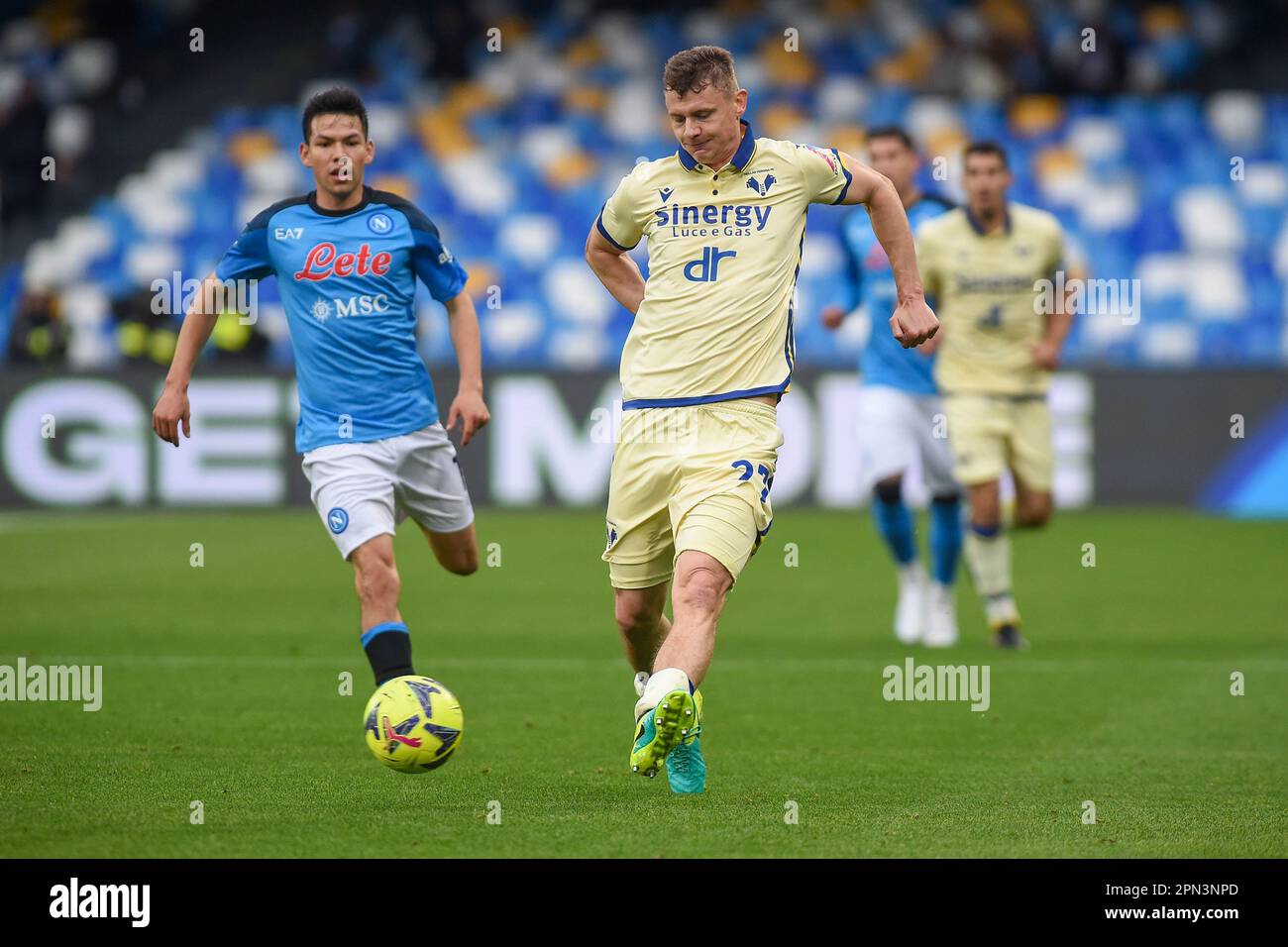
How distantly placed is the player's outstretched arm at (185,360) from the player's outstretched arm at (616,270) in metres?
1.41

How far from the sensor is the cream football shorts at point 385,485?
6.93m

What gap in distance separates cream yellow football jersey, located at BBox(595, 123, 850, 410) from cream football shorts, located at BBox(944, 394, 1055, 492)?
437 cm

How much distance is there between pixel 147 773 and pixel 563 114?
1910 centimetres

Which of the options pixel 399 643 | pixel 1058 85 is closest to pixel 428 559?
pixel 399 643

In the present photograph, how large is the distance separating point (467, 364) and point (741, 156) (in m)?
1.50

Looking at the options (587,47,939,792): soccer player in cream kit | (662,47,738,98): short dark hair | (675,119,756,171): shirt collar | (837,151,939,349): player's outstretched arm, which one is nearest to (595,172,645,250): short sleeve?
(587,47,939,792): soccer player in cream kit

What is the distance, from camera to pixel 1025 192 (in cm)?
2316

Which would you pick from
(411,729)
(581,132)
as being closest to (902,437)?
(411,729)

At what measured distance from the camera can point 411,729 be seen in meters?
6.14

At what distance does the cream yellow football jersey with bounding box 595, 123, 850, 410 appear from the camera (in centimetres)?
620

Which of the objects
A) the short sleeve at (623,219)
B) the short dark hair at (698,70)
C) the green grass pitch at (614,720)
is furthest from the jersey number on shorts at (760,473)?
the short dark hair at (698,70)

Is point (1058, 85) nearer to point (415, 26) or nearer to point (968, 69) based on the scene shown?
point (968, 69)

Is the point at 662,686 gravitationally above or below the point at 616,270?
below

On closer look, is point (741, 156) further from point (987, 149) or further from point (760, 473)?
point (987, 149)
